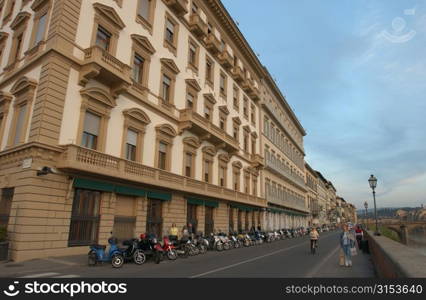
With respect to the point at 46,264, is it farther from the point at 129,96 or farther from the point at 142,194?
the point at 129,96

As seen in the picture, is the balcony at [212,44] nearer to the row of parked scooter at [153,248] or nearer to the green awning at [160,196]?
the green awning at [160,196]

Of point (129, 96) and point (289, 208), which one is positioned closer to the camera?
point (129, 96)

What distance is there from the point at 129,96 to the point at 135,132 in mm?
2145

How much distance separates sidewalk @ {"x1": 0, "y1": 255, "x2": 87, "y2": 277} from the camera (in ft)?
32.5

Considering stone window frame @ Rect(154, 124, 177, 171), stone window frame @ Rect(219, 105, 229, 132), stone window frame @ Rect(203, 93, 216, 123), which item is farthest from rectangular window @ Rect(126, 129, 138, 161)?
stone window frame @ Rect(219, 105, 229, 132)

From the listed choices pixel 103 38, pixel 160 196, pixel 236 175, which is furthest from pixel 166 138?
pixel 236 175

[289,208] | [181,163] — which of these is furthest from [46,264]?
[289,208]

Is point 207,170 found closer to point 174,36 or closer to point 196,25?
point 174,36

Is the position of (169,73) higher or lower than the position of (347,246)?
higher

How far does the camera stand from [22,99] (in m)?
14.8

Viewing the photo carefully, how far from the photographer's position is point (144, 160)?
1841cm

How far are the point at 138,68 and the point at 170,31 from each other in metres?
5.55

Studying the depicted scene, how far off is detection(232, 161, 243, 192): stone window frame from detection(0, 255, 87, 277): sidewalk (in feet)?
65.3

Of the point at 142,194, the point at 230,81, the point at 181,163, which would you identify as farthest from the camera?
the point at 230,81
